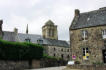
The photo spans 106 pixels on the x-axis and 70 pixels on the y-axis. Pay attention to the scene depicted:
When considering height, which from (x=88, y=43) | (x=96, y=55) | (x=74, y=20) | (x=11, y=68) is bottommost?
(x=11, y=68)

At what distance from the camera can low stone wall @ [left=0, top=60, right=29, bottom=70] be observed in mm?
22525

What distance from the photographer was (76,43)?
2759cm

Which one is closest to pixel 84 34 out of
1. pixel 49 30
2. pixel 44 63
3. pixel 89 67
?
pixel 89 67

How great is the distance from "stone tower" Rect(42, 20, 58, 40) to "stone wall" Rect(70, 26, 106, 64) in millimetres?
33738

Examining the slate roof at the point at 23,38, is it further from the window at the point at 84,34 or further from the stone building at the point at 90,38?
the window at the point at 84,34

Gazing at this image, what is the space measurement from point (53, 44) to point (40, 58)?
77.6 ft

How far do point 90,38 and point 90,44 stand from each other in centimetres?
96

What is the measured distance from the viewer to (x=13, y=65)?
79.4 feet

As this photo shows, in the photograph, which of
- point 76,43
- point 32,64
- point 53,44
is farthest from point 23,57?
point 53,44

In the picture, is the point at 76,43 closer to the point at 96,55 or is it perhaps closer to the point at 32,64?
the point at 96,55

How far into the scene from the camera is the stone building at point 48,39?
1996 inches

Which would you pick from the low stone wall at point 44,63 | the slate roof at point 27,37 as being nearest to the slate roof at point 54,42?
the slate roof at point 27,37

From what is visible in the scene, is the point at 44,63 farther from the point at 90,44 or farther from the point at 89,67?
the point at 89,67

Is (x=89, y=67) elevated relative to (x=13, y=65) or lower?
elevated
